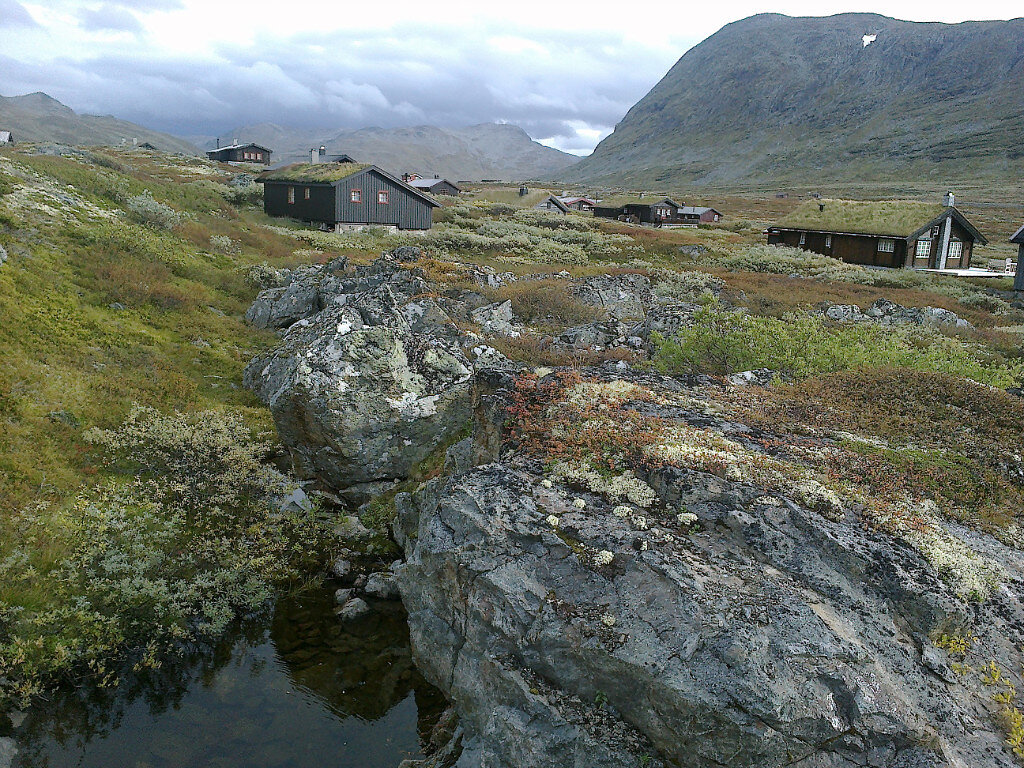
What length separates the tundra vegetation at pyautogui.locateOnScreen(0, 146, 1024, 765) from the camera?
9.94 m

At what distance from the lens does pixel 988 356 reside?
25.5 meters

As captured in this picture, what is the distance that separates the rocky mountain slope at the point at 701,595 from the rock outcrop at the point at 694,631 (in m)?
0.02

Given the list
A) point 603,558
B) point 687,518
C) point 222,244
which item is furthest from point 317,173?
point 603,558

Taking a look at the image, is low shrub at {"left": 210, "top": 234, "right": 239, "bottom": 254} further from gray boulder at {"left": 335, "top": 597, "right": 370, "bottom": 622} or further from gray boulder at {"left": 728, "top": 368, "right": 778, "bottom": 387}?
gray boulder at {"left": 728, "top": 368, "right": 778, "bottom": 387}

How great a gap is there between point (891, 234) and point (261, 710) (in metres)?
62.0

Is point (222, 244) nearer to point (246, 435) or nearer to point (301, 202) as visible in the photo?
point (301, 202)

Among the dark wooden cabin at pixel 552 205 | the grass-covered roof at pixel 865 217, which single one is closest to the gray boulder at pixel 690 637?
the grass-covered roof at pixel 865 217

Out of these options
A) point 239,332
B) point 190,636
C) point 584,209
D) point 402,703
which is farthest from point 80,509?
point 584,209

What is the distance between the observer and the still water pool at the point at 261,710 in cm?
939

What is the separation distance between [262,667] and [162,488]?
240 inches

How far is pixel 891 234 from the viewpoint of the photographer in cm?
5622

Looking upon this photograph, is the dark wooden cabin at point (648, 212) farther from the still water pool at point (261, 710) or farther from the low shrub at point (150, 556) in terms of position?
the still water pool at point (261, 710)

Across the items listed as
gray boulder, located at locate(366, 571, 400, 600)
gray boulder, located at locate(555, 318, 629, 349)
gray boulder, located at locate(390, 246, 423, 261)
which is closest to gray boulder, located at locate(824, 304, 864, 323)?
gray boulder, located at locate(555, 318, 629, 349)

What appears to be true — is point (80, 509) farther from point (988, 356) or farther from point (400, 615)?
point (988, 356)
